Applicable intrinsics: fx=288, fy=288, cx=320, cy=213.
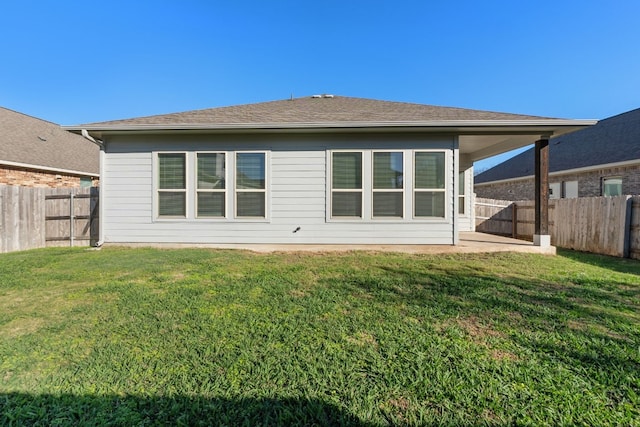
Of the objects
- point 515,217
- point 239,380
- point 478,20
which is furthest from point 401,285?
point 478,20

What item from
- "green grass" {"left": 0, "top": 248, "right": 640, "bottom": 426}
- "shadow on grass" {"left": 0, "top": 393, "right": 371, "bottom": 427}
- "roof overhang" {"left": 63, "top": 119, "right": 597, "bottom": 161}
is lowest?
"shadow on grass" {"left": 0, "top": 393, "right": 371, "bottom": 427}

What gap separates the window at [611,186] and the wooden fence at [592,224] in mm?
5556

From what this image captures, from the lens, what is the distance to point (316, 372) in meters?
2.07

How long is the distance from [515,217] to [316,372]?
10.2m

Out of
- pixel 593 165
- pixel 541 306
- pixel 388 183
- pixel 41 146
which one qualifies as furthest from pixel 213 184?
pixel 593 165

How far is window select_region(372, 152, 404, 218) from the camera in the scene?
6.75 meters

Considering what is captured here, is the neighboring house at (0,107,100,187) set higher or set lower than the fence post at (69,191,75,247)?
higher

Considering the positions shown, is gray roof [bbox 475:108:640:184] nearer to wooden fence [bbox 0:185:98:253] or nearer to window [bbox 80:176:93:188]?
wooden fence [bbox 0:185:98:253]

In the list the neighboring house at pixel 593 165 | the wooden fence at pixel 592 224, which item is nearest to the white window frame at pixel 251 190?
the wooden fence at pixel 592 224

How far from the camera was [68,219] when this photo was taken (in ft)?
26.0

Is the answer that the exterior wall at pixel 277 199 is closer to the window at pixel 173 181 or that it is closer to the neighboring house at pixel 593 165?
the window at pixel 173 181

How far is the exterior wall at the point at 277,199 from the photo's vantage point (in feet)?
22.1

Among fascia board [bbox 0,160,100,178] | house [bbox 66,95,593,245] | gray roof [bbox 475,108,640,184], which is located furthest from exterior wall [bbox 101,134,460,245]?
gray roof [bbox 475,108,640,184]

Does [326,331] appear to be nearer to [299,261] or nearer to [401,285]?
[401,285]
